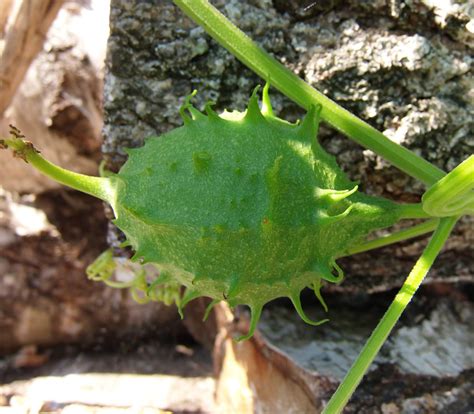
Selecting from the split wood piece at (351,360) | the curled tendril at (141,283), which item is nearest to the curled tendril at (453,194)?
the split wood piece at (351,360)

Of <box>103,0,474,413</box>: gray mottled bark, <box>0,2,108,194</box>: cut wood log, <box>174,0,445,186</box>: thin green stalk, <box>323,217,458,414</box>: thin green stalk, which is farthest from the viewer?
<box>0,2,108,194</box>: cut wood log

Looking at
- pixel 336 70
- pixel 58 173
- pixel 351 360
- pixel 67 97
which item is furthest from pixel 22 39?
pixel 351 360

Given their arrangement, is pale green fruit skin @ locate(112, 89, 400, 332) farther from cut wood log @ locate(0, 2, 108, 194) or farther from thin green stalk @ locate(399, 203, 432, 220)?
cut wood log @ locate(0, 2, 108, 194)

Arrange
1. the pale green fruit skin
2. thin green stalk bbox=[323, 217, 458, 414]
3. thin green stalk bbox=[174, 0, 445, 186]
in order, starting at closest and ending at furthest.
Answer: the pale green fruit skin, thin green stalk bbox=[323, 217, 458, 414], thin green stalk bbox=[174, 0, 445, 186]

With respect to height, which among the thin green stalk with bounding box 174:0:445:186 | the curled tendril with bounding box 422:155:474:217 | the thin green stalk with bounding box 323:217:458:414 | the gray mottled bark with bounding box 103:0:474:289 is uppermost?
the gray mottled bark with bounding box 103:0:474:289

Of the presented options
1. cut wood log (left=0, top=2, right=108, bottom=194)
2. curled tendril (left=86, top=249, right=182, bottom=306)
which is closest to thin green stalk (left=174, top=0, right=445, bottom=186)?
curled tendril (left=86, top=249, right=182, bottom=306)

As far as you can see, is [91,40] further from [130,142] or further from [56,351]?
[56,351]
